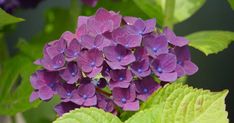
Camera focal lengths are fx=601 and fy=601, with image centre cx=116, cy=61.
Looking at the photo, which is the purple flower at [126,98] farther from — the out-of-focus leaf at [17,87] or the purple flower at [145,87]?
the out-of-focus leaf at [17,87]

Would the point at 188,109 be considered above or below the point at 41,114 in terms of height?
above

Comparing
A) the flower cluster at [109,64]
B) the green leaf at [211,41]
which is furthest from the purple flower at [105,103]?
the green leaf at [211,41]

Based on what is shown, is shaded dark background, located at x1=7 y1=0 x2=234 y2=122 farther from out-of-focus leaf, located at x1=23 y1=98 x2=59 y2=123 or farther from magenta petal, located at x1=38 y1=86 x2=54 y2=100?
magenta petal, located at x1=38 y1=86 x2=54 y2=100

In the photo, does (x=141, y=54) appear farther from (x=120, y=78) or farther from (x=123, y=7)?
(x=123, y=7)

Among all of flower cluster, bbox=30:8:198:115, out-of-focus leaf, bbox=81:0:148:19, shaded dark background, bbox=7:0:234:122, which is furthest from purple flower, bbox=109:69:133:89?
shaded dark background, bbox=7:0:234:122

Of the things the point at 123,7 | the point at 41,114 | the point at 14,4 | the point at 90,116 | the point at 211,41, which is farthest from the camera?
the point at 41,114

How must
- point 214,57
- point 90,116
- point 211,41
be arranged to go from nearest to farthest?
point 90,116, point 211,41, point 214,57

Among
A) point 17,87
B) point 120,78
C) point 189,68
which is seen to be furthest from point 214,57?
point 120,78

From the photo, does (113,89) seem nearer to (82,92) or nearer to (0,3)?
(82,92)
